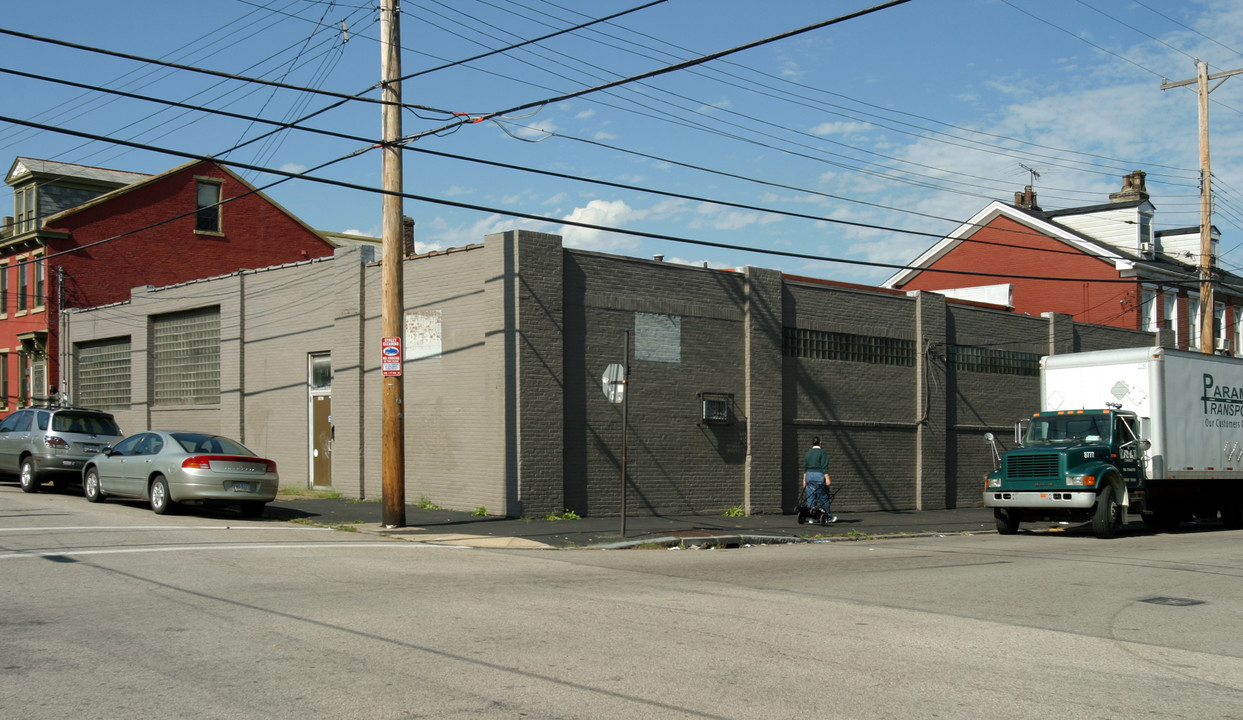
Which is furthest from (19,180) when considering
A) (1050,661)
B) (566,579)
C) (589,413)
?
(1050,661)

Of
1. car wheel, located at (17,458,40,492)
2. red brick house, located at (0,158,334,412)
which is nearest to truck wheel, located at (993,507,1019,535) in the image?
car wheel, located at (17,458,40,492)

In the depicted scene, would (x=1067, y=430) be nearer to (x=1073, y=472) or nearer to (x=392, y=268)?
(x=1073, y=472)

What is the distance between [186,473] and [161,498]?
0.95m

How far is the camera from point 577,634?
816 centimetres

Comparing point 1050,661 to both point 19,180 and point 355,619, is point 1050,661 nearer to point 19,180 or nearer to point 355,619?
point 355,619

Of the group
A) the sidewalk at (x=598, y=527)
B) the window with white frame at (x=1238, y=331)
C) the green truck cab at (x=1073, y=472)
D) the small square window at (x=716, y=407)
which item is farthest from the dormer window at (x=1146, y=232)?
the small square window at (x=716, y=407)

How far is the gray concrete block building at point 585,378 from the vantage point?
62.1 ft

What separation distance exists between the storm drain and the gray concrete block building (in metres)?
8.30

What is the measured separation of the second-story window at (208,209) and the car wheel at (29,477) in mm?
18430

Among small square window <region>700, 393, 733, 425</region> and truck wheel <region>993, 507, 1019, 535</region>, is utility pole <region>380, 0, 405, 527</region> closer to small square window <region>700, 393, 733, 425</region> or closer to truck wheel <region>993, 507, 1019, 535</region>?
small square window <region>700, 393, 733, 425</region>

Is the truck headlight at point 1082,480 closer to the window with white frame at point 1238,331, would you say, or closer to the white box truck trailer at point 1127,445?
the white box truck trailer at point 1127,445

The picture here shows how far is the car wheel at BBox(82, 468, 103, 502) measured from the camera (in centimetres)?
1886

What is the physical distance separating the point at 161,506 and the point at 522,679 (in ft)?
42.1

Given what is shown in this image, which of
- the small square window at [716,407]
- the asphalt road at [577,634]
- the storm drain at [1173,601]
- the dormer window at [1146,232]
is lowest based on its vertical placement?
the storm drain at [1173,601]
